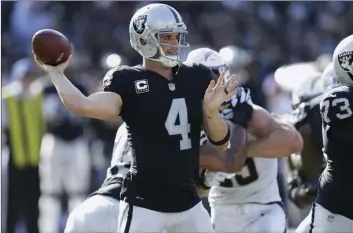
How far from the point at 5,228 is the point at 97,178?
1.90 metres

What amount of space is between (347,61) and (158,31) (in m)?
0.97

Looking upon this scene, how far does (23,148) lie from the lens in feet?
32.9

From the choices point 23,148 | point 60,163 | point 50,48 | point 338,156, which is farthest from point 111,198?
point 60,163

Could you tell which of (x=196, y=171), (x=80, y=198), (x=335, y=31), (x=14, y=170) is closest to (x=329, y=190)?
(x=196, y=171)

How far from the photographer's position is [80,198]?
37.0ft

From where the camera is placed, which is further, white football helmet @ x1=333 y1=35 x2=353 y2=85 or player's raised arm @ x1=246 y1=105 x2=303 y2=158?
player's raised arm @ x1=246 y1=105 x2=303 y2=158

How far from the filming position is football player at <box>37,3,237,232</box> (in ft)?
16.3

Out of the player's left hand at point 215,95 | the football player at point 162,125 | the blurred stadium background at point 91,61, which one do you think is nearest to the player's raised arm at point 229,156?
the football player at point 162,125

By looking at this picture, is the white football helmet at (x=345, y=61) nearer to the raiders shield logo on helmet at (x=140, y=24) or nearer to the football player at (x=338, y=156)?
the football player at (x=338, y=156)

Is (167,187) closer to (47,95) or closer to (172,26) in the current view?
(172,26)

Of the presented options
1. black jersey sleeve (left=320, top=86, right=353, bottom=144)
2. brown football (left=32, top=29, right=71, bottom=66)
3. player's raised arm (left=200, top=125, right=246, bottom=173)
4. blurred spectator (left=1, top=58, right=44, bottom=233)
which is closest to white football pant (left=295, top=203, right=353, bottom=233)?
black jersey sleeve (left=320, top=86, right=353, bottom=144)

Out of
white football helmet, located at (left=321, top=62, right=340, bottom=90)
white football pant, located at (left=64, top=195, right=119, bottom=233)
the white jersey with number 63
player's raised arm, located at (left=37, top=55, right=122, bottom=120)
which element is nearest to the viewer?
player's raised arm, located at (left=37, top=55, right=122, bottom=120)

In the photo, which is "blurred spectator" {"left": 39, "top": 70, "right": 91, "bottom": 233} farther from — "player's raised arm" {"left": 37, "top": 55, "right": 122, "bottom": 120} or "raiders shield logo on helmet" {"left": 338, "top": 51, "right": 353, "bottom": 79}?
"raiders shield logo on helmet" {"left": 338, "top": 51, "right": 353, "bottom": 79}

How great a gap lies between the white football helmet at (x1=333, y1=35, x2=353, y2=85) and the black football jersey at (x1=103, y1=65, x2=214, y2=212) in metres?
0.77
